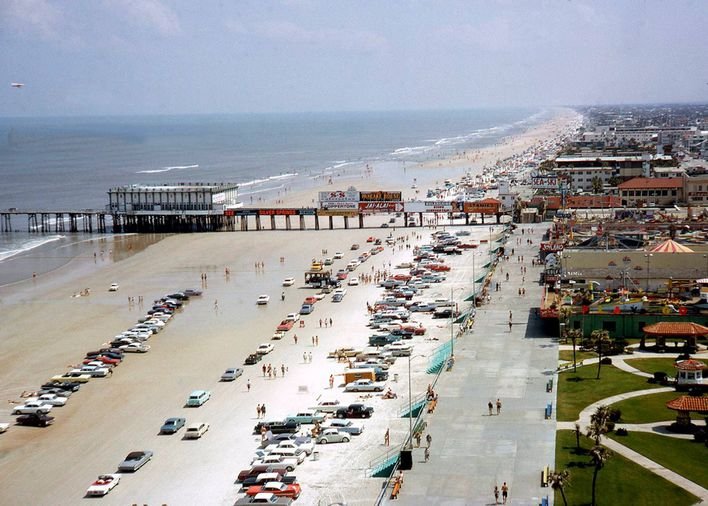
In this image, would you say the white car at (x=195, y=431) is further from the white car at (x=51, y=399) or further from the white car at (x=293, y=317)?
the white car at (x=293, y=317)

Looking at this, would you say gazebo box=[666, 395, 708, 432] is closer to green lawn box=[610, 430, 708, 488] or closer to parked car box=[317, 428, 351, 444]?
green lawn box=[610, 430, 708, 488]

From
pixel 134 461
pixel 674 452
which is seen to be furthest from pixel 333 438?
→ pixel 674 452

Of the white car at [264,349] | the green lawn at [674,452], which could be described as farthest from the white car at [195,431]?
A: the green lawn at [674,452]

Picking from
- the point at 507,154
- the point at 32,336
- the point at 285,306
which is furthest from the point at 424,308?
the point at 507,154

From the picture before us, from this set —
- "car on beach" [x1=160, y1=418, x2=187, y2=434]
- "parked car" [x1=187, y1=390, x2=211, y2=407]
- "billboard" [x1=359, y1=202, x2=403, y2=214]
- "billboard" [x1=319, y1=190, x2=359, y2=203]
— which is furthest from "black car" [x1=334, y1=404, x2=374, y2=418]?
"billboard" [x1=319, y1=190, x2=359, y2=203]

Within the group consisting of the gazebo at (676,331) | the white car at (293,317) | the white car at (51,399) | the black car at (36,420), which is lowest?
the black car at (36,420)

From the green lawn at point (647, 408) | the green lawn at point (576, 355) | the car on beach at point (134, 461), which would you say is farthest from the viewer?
the green lawn at point (576, 355)

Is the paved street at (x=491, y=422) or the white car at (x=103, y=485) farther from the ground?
the paved street at (x=491, y=422)
